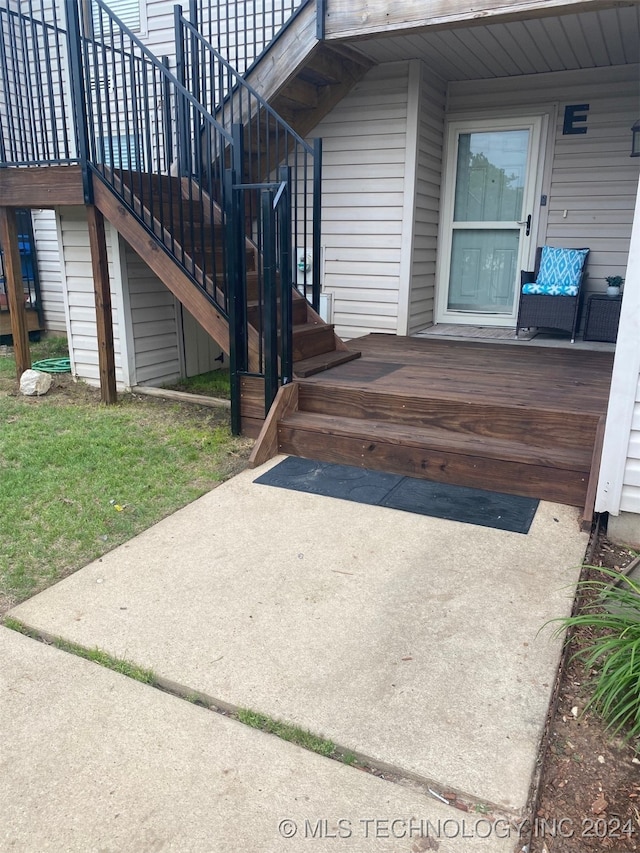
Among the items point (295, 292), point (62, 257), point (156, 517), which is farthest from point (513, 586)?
point (62, 257)

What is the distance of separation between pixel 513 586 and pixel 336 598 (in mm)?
655

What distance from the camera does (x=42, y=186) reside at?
177 inches

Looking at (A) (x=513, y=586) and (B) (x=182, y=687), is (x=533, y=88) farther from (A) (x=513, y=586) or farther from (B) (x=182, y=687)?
(B) (x=182, y=687)

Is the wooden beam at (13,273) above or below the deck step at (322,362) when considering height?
above

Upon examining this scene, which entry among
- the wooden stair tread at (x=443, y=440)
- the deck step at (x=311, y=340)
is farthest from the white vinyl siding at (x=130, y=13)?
the wooden stair tread at (x=443, y=440)

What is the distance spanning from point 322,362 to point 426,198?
95.7 inches

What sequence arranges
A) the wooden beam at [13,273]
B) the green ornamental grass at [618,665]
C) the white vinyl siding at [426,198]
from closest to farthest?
the green ornamental grass at [618,665] → the wooden beam at [13,273] → the white vinyl siding at [426,198]

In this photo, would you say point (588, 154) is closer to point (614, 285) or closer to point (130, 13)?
point (614, 285)

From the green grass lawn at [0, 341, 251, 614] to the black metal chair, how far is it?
2.78m

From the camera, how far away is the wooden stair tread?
10.0ft

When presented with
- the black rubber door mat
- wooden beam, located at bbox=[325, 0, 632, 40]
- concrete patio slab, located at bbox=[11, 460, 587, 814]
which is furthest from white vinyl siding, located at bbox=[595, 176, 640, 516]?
wooden beam, located at bbox=[325, 0, 632, 40]

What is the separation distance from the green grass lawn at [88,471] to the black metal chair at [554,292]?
2777 millimetres

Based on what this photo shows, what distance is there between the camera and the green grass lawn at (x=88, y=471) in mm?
2645

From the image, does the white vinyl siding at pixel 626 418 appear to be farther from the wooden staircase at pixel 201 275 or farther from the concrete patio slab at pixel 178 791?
the wooden staircase at pixel 201 275
